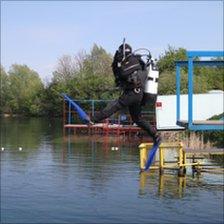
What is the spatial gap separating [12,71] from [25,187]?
87.0 m

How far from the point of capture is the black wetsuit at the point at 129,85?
377 cm

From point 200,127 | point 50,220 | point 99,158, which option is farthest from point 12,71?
point 200,127

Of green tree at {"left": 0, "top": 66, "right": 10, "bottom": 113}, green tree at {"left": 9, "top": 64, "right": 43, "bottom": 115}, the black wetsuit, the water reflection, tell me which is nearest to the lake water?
the water reflection

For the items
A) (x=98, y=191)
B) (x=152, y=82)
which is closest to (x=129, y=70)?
(x=152, y=82)

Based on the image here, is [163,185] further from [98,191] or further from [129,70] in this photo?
[129,70]

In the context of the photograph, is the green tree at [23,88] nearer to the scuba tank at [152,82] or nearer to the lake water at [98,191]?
the lake water at [98,191]

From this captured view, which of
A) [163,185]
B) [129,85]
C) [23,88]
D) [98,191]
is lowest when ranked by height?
[98,191]

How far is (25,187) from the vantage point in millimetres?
39062

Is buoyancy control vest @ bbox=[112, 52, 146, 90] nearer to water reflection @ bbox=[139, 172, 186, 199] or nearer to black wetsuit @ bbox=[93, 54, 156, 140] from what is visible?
black wetsuit @ bbox=[93, 54, 156, 140]

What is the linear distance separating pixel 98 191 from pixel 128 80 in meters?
34.9

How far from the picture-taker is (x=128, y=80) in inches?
150

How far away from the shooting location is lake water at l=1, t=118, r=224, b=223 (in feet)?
106

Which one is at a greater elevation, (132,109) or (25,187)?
(132,109)

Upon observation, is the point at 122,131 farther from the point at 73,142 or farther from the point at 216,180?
the point at 216,180
